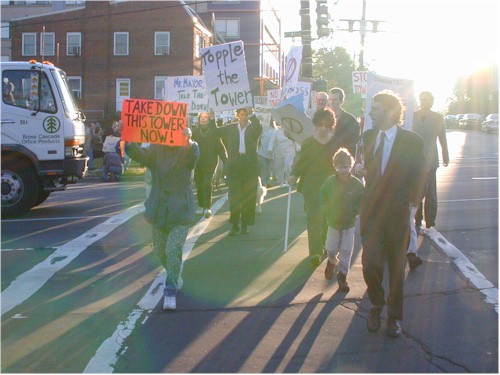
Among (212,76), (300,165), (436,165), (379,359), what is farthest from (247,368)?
(212,76)

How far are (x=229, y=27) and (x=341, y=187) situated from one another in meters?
64.7

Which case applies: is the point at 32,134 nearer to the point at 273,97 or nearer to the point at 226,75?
the point at 226,75

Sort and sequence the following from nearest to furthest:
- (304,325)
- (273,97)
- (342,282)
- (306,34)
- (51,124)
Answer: (304,325) < (342,282) < (51,124) < (306,34) < (273,97)

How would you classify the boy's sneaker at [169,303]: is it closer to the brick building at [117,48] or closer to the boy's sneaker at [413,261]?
the boy's sneaker at [413,261]

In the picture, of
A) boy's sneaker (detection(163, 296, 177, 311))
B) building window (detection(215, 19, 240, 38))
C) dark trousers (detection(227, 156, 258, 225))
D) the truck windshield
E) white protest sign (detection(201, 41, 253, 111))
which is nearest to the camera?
boy's sneaker (detection(163, 296, 177, 311))

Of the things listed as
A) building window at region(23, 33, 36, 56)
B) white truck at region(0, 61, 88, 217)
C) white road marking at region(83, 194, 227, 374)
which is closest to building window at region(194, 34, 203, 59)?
building window at region(23, 33, 36, 56)

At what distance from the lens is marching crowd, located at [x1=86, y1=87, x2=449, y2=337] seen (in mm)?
6074

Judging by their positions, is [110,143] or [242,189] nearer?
[242,189]

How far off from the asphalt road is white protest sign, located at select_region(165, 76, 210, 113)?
17.0 feet

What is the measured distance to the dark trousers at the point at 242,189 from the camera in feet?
36.8

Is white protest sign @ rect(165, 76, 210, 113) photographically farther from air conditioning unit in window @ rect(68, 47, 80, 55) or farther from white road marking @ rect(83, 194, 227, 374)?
air conditioning unit in window @ rect(68, 47, 80, 55)

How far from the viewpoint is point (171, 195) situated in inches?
281

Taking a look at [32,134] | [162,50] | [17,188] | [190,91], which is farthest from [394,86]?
[162,50]

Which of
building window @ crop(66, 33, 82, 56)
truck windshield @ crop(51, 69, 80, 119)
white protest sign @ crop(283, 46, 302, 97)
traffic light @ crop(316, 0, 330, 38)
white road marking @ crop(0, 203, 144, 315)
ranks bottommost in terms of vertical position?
white road marking @ crop(0, 203, 144, 315)
